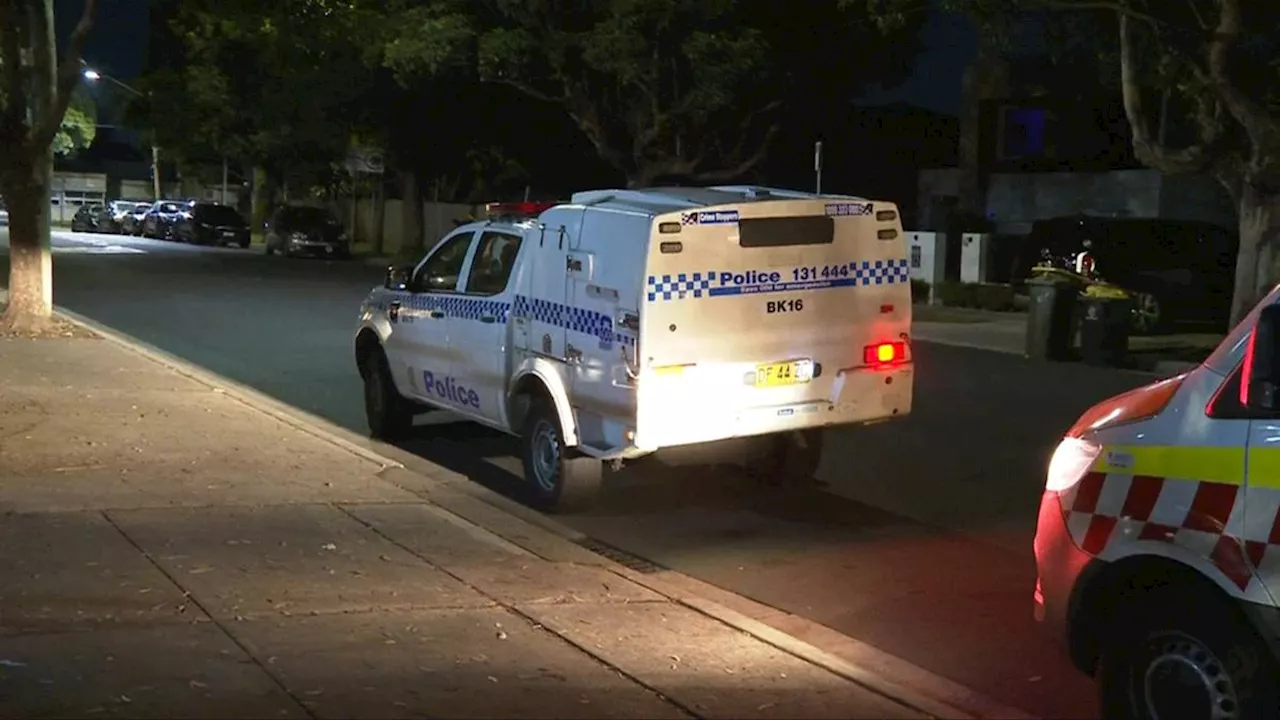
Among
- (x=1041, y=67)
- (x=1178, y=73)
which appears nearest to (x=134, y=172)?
(x=1041, y=67)

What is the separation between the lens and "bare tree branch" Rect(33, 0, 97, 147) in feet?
58.3

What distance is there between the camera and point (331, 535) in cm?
859

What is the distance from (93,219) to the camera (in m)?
64.9

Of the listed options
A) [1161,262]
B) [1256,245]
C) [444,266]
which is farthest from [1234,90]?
[444,266]

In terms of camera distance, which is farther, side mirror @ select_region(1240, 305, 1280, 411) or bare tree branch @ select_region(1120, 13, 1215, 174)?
bare tree branch @ select_region(1120, 13, 1215, 174)

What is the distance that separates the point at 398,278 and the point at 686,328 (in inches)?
148

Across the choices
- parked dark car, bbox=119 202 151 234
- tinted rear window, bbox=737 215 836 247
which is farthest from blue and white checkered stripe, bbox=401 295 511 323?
parked dark car, bbox=119 202 151 234

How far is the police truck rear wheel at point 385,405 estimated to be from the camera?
1236cm

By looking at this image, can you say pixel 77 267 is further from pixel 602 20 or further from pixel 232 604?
pixel 232 604

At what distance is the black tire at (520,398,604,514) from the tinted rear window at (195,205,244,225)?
44499 mm

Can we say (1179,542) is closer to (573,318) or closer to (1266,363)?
(1266,363)

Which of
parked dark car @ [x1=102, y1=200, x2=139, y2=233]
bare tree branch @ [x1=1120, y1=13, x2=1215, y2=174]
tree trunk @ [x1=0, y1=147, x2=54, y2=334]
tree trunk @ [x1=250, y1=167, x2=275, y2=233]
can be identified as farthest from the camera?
parked dark car @ [x1=102, y1=200, x2=139, y2=233]

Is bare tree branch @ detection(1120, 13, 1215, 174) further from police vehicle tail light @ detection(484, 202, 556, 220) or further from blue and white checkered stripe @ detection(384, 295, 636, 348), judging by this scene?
blue and white checkered stripe @ detection(384, 295, 636, 348)

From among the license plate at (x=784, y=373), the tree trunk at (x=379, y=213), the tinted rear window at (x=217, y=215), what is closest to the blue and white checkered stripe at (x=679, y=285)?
the license plate at (x=784, y=373)
